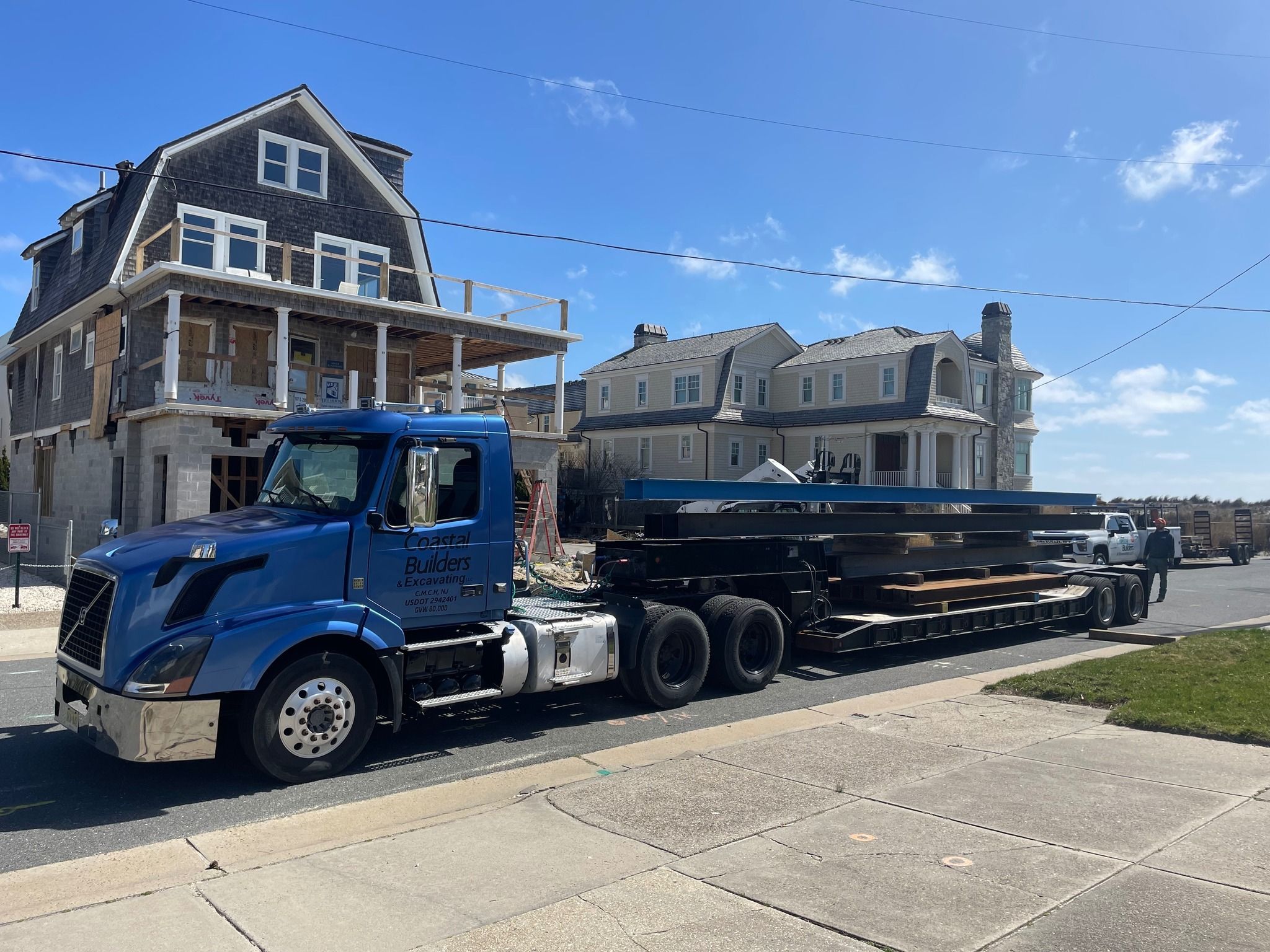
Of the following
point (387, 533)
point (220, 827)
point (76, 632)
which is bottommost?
point (220, 827)

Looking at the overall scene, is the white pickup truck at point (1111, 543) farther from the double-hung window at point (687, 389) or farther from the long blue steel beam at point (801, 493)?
the double-hung window at point (687, 389)

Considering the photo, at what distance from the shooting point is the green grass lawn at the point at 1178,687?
853cm

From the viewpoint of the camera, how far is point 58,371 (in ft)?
85.3

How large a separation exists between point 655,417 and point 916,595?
3043cm

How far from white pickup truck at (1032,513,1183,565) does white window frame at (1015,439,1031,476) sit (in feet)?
53.1

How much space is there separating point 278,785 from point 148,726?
1064 mm

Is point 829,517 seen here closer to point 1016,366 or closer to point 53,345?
point 53,345

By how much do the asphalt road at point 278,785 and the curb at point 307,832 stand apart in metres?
0.19

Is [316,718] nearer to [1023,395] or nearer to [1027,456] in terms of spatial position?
[1023,395]

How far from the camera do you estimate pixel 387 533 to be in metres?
7.12

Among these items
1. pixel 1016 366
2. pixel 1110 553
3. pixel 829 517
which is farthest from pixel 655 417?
pixel 829 517

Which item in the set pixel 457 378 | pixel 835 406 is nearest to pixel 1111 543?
pixel 835 406

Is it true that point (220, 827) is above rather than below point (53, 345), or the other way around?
below

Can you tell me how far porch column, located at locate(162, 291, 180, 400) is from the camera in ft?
61.4
